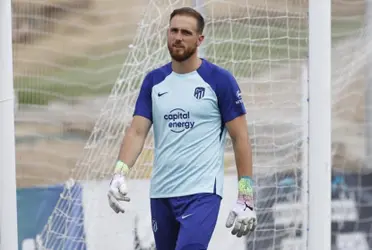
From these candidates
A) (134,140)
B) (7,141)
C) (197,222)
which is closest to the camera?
(197,222)

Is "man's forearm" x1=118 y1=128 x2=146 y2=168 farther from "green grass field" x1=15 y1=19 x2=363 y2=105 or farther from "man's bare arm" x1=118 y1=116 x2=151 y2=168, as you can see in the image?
"green grass field" x1=15 y1=19 x2=363 y2=105

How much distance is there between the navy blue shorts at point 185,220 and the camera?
158 inches

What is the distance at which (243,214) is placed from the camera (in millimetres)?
4113

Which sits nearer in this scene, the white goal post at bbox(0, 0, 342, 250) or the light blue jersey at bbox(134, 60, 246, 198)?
the light blue jersey at bbox(134, 60, 246, 198)

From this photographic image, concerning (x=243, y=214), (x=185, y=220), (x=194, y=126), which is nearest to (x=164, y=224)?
(x=185, y=220)

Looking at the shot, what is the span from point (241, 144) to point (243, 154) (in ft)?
0.17

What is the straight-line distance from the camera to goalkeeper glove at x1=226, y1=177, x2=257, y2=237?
4094 millimetres

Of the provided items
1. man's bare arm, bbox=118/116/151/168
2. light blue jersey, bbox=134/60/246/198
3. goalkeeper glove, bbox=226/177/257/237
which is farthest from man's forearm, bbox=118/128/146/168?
goalkeeper glove, bbox=226/177/257/237

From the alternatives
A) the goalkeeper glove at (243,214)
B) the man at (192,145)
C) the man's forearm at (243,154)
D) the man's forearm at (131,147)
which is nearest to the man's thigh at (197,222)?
the man at (192,145)

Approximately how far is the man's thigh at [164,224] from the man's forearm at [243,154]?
40 centimetres

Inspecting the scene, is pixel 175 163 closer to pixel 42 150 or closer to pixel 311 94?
pixel 311 94

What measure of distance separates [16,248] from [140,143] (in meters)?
1.21

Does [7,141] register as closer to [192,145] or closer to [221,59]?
[192,145]

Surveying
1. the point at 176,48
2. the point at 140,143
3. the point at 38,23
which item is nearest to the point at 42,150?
the point at 38,23
